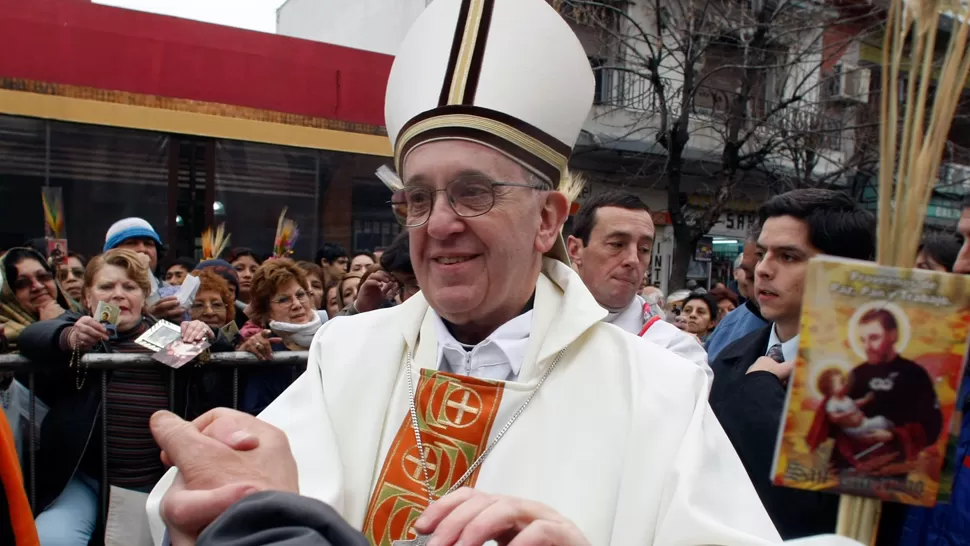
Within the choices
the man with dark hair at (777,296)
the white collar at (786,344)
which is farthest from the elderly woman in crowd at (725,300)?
the white collar at (786,344)

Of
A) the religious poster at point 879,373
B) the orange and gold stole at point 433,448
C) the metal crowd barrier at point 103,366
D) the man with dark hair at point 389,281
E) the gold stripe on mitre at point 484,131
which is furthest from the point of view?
the man with dark hair at point 389,281

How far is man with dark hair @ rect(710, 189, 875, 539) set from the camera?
7.13ft

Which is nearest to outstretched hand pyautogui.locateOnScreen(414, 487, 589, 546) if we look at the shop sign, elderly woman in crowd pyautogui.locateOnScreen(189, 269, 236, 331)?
elderly woman in crowd pyautogui.locateOnScreen(189, 269, 236, 331)

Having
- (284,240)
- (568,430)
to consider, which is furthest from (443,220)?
(284,240)

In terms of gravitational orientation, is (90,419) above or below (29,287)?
below

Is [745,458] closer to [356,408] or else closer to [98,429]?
[356,408]

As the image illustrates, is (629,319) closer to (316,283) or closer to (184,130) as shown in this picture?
(316,283)

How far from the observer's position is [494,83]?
6.17 ft

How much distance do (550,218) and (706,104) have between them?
48.8ft

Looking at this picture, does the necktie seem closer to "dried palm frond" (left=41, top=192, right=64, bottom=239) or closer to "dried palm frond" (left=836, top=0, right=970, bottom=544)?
"dried palm frond" (left=836, top=0, right=970, bottom=544)

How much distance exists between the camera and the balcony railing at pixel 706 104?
1296 centimetres

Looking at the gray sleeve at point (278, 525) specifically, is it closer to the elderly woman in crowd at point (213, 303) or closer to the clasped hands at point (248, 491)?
the clasped hands at point (248, 491)

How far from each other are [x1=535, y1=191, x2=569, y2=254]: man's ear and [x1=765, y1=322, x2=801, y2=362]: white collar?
1010mm

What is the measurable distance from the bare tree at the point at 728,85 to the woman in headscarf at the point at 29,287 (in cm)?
775
